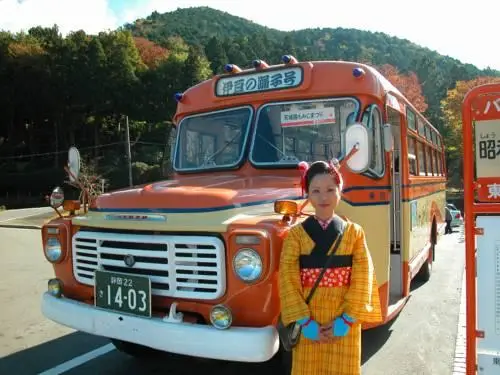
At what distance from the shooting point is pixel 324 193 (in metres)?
2.92

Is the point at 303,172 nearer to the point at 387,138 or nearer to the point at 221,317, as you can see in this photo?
the point at 221,317

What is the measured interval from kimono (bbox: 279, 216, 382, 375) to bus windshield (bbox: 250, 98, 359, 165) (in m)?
1.69

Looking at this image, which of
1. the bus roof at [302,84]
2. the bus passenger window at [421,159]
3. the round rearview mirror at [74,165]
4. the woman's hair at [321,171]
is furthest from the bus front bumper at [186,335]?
the bus passenger window at [421,159]

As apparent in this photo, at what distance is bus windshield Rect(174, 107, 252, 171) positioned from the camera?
489 centimetres

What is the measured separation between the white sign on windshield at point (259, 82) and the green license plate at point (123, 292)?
2.18m

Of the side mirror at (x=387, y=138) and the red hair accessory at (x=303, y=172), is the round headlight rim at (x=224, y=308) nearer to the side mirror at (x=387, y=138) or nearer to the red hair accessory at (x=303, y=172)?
the red hair accessory at (x=303, y=172)

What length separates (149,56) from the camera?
56.7 metres

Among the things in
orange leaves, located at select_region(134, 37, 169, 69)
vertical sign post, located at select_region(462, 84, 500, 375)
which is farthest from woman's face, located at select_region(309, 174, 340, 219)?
orange leaves, located at select_region(134, 37, 169, 69)

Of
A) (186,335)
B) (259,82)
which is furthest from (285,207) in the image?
(259,82)

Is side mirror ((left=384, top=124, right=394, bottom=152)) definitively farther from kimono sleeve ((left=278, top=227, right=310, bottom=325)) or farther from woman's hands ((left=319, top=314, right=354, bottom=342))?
woman's hands ((left=319, top=314, right=354, bottom=342))

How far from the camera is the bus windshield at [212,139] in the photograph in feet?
16.0

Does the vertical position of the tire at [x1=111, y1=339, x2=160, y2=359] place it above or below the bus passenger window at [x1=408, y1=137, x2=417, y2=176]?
below

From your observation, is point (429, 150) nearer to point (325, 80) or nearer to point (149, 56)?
point (325, 80)

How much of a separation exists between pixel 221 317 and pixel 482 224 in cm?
173
